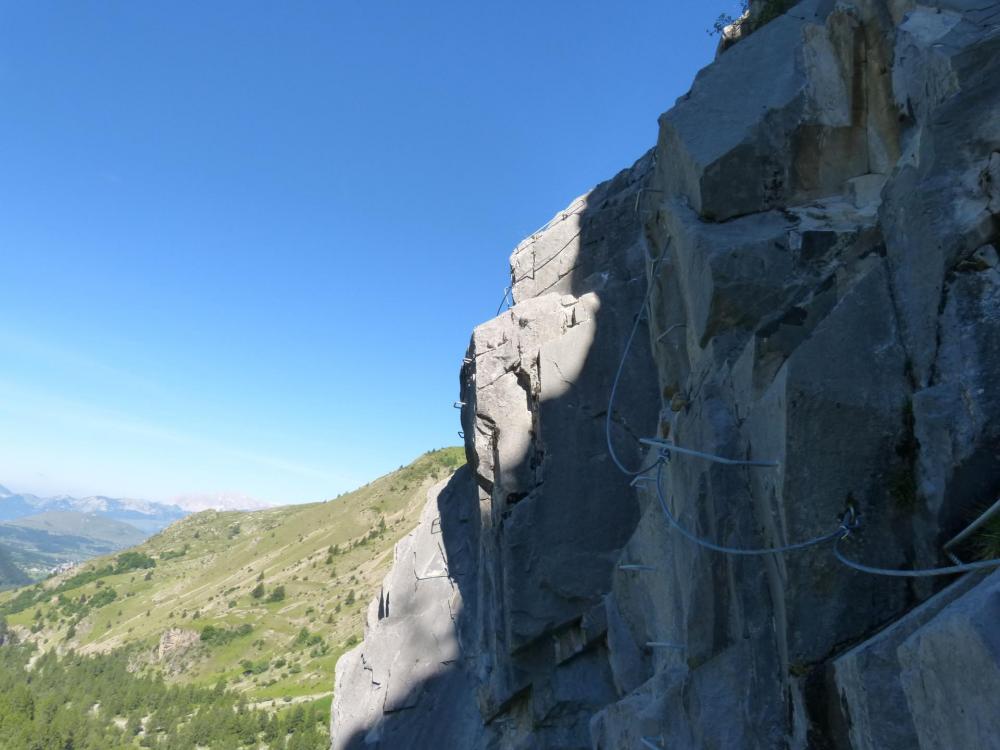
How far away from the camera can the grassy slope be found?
236 ft

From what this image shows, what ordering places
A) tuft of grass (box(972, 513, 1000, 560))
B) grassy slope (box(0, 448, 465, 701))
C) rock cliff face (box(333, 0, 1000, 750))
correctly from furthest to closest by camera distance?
grassy slope (box(0, 448, 465, 701)) → rock cliff face (box(333, 0, 1000, 750)) → tuft of grass (box(972, 513, 1000, 560))

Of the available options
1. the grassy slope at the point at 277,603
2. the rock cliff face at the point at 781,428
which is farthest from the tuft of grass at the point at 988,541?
the grassy slope at the point at 277,603

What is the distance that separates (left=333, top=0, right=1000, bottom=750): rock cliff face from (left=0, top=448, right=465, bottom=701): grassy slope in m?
57.4

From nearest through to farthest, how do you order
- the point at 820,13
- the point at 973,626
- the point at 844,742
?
the point at 973,626 < the point at 844,742 < the point at 820,13

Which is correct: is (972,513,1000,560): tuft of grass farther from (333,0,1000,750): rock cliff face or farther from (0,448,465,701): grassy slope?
(0,448,465,701): grassy slope

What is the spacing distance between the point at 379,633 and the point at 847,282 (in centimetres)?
1509

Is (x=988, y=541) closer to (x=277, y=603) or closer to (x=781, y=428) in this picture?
(x=781, y=428)

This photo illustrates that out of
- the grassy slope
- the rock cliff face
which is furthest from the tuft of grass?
the grassy slope

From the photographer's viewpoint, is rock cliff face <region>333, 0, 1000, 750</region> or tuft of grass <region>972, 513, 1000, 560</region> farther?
rock cliff face <region>333, 0, 1000, 750</region>

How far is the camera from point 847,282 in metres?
5.80

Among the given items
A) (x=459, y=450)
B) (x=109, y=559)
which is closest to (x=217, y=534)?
(x=109, y=559)

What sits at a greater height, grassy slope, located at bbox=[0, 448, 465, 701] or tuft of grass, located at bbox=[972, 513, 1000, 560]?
tuft of grass, located at bbox=[972, 513, 1000, 560]

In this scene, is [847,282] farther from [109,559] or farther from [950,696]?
Result: [109,559]

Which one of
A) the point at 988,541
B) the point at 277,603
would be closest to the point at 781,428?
the point at 988,541
